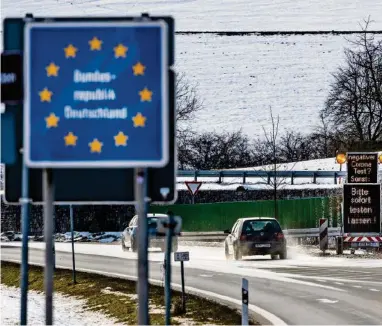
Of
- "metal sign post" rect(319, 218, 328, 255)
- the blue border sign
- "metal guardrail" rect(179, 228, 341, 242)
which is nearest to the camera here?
the blue border sign

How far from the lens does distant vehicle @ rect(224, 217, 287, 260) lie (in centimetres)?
3538

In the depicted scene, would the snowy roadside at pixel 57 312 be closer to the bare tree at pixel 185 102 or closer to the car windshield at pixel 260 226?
the car windshield at pixel 260 226

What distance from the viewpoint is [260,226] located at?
117 feet

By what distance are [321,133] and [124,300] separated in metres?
64.5

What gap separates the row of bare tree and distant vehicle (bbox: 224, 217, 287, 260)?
3587 cm

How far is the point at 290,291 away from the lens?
2388cm

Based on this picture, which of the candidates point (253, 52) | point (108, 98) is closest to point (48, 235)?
point (108, 98)

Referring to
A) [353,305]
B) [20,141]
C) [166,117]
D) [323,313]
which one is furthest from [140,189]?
[353,305]

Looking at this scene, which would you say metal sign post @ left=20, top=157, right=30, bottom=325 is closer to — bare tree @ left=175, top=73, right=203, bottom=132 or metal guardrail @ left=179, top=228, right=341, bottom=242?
metal guardrail @ left=179, top=228, right=341, bottom=242

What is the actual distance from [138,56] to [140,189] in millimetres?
1165

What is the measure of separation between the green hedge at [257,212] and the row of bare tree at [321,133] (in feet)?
53.2

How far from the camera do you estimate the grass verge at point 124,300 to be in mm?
19141

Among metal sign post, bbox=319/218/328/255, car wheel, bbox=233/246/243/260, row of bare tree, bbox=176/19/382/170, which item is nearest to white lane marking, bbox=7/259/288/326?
car wheel, bbox=233/246/243/260

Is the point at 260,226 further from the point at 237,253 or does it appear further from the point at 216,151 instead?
the point at 216,151
